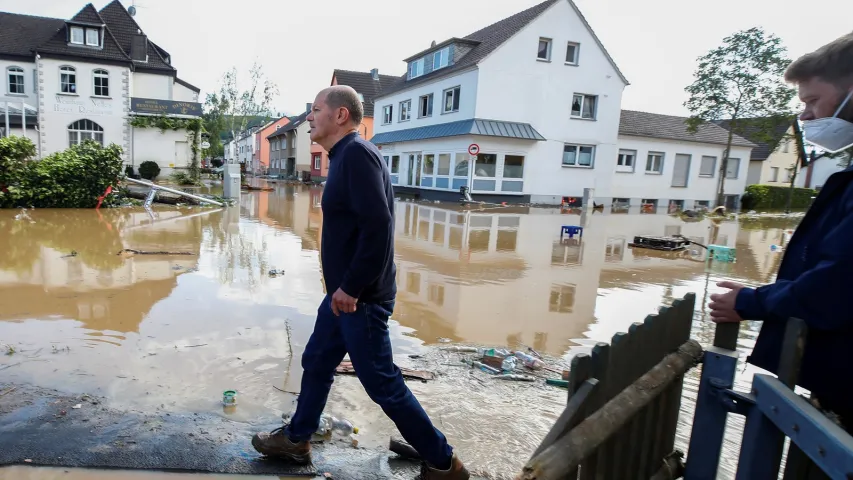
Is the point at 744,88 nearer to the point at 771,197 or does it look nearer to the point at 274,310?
the point at 771,197

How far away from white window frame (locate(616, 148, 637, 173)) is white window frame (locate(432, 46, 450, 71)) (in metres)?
11.3

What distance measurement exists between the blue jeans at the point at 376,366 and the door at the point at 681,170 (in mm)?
32359

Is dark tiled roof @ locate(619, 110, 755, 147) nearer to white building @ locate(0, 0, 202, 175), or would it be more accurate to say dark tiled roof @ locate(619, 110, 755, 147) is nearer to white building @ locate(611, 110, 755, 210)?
white building @ locate(611, 110, 755, 210)

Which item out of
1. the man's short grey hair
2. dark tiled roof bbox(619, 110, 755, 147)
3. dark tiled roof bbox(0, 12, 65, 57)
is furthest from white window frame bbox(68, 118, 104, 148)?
the man's short grey hair

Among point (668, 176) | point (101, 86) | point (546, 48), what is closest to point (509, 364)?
point (546, 48)

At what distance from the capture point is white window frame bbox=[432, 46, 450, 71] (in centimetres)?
2827

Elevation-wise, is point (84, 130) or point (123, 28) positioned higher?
point (123, 28)

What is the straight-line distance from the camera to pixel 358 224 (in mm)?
2281

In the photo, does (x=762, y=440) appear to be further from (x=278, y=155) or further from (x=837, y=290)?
(x=278, y=155)

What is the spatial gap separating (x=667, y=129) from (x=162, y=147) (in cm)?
→ 2982

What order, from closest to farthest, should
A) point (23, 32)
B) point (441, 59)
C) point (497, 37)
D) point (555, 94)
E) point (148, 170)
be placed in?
point (497, 37) → point (555, 94) → point (148, 170) → point (441, 59) → point (23, 32)

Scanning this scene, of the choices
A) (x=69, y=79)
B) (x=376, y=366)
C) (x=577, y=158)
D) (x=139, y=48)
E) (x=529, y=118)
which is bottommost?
(x=376, y=366)

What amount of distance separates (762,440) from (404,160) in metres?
30.9

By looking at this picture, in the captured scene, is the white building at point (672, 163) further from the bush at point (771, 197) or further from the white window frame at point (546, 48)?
the white window frame at point (546, 48)
